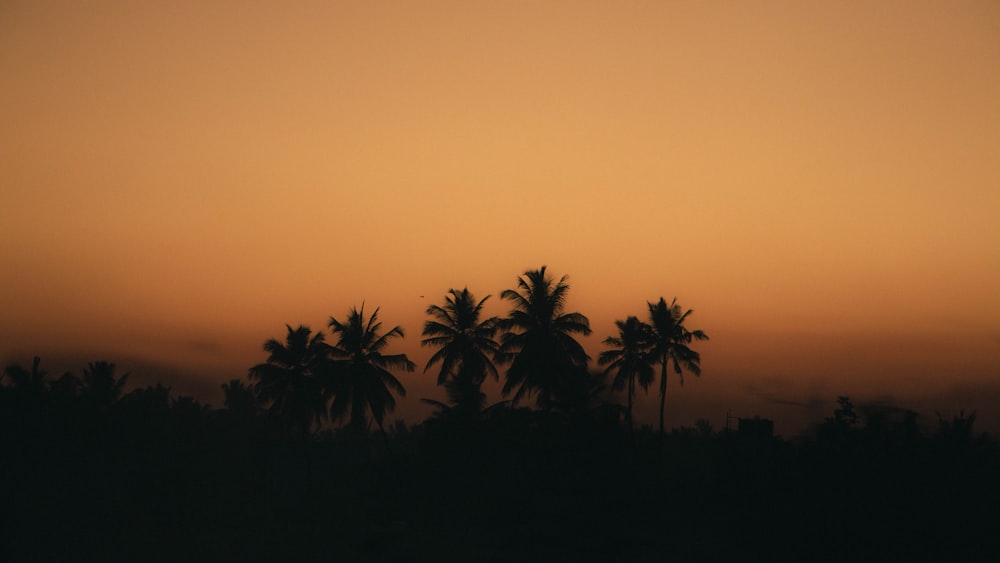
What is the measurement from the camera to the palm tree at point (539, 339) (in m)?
50.2

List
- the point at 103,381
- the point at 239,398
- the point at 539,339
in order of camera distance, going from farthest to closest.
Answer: the point at 239,398
the point at 103,381
the point at 539,339

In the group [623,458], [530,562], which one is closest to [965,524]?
[623,458]

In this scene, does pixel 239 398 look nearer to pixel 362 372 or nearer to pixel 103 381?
pixel 103 381

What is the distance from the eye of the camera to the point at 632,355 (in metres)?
63.0

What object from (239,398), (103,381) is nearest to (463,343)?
(103,381)

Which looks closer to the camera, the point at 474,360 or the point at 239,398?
the point at 474,360

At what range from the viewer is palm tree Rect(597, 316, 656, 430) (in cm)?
6234

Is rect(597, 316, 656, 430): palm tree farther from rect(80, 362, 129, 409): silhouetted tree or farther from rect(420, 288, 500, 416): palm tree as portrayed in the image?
rect(80, 362, 129, 409): silhouetted tree

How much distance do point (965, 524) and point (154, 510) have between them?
4626 centimetres

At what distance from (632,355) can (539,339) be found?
1455 cm

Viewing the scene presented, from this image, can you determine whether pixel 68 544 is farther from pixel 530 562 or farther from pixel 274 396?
pixel 530 562

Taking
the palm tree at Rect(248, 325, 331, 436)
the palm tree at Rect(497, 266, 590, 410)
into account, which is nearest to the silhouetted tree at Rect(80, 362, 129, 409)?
the palm tree at Rect(248, 325, 331, 436)

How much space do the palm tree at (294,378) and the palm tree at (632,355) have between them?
885 inches

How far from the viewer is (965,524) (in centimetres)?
3216
